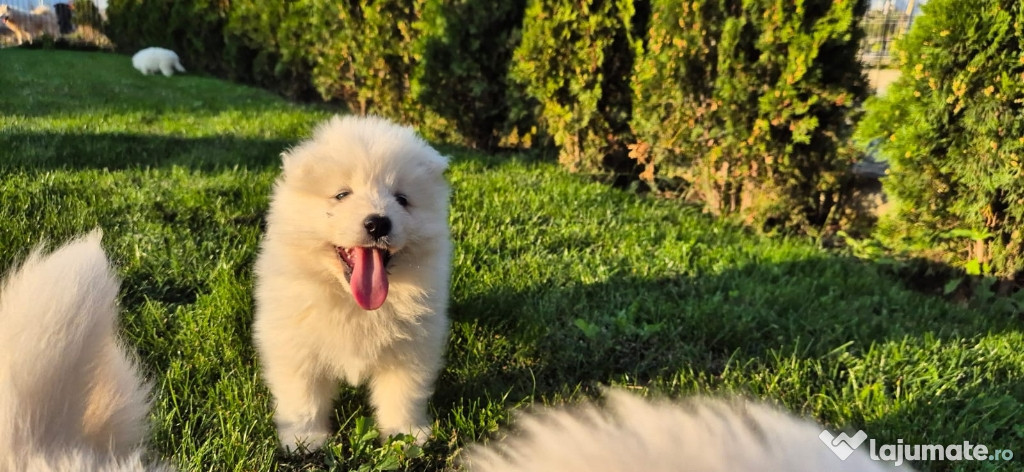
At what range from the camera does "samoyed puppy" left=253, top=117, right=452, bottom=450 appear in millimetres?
1713

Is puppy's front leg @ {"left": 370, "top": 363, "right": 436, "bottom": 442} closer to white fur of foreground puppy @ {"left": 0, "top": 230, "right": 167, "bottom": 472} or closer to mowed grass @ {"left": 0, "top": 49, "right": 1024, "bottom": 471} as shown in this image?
mowed grass @ {"left": 0, "top": 49, "right": 1024, "bottom": 471}

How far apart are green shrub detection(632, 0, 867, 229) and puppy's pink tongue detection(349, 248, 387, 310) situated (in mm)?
3238

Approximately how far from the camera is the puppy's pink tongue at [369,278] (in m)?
1.69

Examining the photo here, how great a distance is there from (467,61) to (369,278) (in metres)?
4.70

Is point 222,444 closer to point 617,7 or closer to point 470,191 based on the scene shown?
point 470,191

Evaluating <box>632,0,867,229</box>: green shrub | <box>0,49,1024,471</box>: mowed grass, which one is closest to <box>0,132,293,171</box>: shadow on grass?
<box>0,49,1024,471</box>: mowed grass

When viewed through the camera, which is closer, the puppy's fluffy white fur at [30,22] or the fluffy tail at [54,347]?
the fluffy tail at [54,347]

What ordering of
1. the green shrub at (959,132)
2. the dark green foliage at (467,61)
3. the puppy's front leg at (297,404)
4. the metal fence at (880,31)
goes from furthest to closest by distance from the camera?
the dark green foliage at (467,61) < the metal fence at (880,31) < the green shrub at (959,132) < the puppy's front leg at (297,404)

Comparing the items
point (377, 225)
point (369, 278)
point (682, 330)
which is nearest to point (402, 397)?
point (369, 278)

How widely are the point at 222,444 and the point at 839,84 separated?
4.01 m

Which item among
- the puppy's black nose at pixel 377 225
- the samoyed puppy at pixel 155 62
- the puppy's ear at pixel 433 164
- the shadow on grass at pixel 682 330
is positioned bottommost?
the shadow on grass at pixel 682 330

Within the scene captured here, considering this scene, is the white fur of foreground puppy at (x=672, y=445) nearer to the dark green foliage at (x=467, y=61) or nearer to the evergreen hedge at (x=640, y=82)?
the evergreen hedge at (x=640, y=82)

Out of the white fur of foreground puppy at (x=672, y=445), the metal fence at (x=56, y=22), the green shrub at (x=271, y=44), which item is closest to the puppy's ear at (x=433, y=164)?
the white fur of foreground puppy at (x=672, y=445)

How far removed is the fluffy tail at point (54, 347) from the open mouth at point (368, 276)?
639mm
